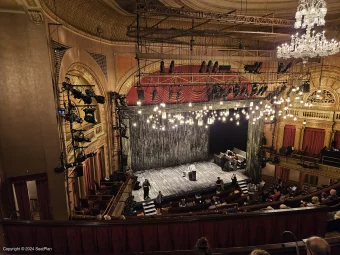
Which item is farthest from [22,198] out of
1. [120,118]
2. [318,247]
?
[318,247]

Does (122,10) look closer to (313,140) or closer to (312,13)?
(312,13)

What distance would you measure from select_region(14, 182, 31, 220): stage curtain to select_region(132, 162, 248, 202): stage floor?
18.1 ft

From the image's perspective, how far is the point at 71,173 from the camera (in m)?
8.17

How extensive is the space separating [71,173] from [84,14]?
5.79 m

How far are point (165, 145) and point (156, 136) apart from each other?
0.99 metres

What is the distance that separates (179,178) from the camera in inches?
584

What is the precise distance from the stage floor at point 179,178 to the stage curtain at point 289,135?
11.5ft

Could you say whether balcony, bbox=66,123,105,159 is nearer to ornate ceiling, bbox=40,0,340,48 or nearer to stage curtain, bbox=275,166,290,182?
ornate ceiling, bbox=40,0,340,48

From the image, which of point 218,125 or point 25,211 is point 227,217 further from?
point 218,125

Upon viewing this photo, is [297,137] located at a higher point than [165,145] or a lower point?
higher

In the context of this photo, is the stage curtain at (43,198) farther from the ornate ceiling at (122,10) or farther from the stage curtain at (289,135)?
the stage curtain at (289,135)

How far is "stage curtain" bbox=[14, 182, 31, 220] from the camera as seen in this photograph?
682 centimetres

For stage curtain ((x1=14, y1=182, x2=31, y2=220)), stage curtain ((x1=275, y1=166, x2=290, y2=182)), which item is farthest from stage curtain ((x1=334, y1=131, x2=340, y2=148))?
stage curtain ((x1=14, y1=182, x2=31, y2=220))

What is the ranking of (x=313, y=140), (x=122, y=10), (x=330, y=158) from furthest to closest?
(x=313, y=140), (x=330, y=158), (x=122, y=10)
